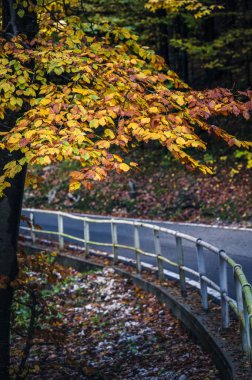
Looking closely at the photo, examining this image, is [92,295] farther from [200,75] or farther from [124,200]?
[200,75]

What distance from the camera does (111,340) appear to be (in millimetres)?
9570

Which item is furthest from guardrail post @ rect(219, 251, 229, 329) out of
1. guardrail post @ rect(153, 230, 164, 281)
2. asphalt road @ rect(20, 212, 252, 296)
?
guardrail post @ rect(153, 230, 164, 281)

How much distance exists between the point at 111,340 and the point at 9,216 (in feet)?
11.7

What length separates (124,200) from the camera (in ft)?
72.4

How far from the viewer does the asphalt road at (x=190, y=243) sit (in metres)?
11.6

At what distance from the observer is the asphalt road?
11641mm

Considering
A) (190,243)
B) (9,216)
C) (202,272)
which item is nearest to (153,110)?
(9,216)

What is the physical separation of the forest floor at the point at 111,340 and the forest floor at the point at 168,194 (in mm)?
5662

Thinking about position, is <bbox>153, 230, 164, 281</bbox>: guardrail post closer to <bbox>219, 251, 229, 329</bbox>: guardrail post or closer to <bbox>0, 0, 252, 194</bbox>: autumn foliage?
<bbox>219, 251, 229, 329</bbox>: guardrail post

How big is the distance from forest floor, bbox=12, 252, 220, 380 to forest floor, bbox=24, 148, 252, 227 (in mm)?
5662

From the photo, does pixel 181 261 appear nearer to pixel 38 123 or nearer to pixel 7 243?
pixel 7 243

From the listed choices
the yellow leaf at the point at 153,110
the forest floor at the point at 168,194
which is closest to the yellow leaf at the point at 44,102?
the yellow leaf at the point at 153,110

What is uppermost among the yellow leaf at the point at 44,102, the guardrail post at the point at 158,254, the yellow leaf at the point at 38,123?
the yellow leaf at the point at 44,102

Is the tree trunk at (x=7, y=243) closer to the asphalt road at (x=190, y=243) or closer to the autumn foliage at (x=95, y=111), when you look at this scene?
the autumn foliage at (x=95, y=111)
